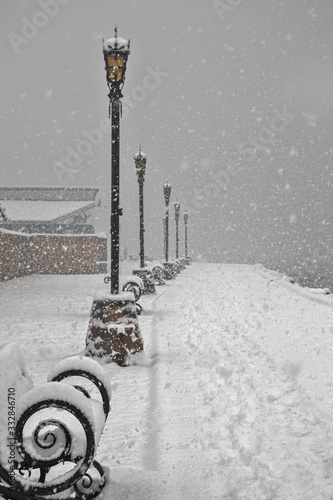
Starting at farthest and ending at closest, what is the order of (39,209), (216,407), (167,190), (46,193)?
(46,193) → (39,209) → (167,190) → (216,407)

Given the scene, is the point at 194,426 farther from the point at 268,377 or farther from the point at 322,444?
the point at 268,377

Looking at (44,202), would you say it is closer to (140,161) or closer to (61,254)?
(61,254)

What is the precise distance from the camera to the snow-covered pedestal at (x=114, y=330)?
6.87 metres

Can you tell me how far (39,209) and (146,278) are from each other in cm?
3810

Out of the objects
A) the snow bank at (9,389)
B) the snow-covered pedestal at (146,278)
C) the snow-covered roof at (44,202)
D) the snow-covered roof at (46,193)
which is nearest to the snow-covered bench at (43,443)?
the snow bank at (9,389)

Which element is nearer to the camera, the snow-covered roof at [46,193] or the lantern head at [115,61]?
the lantern head at [115,61]

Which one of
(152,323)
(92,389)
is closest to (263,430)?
(92,389)

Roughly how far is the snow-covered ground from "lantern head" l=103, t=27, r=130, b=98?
4098 millimetres

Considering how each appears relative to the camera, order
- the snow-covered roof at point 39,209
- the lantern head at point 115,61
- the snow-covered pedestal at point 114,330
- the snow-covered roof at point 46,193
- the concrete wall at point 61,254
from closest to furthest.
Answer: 1. the snow-covered pedestal at point 114,330
2. the lantern head at point 115,61
3. the concrete wall at point 61,254
4. the snow-covered roof at point 39,209
5. the snow-covered roof at point 46,193

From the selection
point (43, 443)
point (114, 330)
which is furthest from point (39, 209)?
point (43, 443)

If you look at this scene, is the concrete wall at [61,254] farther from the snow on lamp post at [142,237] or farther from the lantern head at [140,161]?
the lantern head at [140,161]

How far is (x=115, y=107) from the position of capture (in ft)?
25.0

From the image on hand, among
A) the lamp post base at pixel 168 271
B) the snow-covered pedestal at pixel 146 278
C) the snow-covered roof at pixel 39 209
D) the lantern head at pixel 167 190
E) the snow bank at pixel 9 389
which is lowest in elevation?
the lamp post base at pixel 168 271

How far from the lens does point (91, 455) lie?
2820 millimetres
